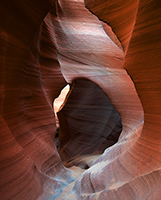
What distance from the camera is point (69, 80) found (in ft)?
18.9

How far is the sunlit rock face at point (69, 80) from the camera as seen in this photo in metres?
2.14

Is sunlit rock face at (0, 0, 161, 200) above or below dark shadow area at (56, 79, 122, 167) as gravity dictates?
above

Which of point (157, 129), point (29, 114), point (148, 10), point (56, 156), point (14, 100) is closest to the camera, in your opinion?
point (148, 10)

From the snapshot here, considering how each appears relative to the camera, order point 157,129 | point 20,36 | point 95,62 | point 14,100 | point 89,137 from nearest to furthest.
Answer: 1. point 157,129
2. point 20,36
3. point 14,100
4. point 95,62
5. point 89,137

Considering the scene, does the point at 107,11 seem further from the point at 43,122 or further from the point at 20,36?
the point at 43,122

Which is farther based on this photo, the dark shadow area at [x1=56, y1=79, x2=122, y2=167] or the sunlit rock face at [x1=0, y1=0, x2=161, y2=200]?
the dark shadow area at [x1=56, y1=79, x2=122, y2=167]

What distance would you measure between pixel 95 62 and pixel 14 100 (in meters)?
3.76

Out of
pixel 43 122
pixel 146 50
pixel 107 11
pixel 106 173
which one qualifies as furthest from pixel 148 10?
pixel 43 122

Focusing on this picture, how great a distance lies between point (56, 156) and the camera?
4.32 metres

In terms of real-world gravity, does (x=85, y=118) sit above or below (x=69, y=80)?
below

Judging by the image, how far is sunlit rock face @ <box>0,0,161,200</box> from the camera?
2139 mm

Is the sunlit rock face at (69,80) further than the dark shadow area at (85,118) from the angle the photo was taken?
No

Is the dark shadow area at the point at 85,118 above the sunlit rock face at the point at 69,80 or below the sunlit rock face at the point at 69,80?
below

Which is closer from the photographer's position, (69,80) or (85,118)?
(69,80)
